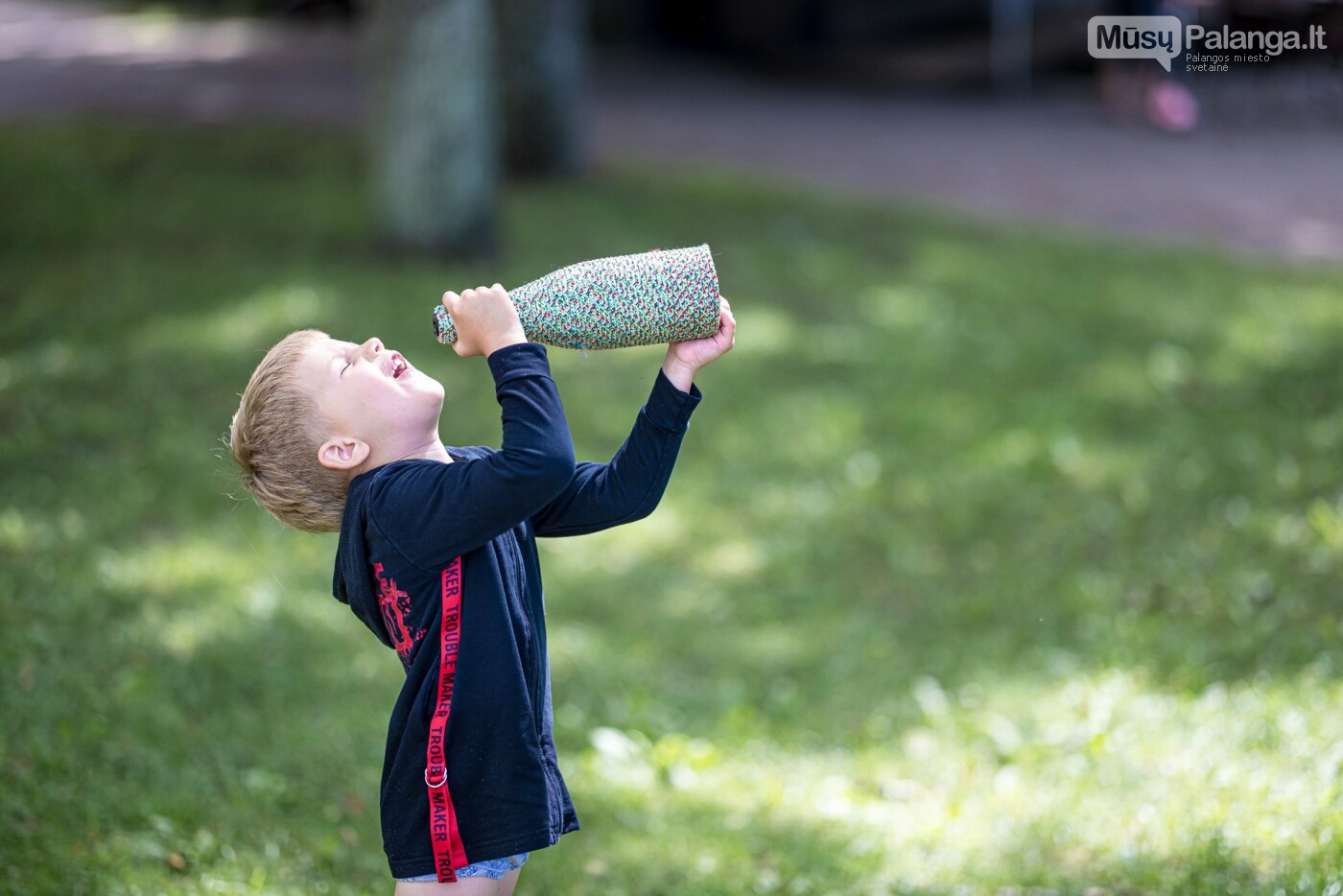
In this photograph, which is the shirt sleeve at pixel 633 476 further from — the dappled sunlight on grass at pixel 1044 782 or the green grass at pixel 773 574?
the dappled sunlight on grass at pixel 1044 782

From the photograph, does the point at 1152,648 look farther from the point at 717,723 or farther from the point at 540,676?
the point at 540,676

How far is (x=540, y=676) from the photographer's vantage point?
236 centimetres

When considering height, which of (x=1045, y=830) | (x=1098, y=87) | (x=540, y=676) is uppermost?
(x=540, y=676)

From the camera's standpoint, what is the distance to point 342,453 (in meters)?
2.21

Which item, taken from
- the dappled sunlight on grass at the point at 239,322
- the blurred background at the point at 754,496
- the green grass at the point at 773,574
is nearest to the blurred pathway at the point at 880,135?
the blurred background at the point at 754,496

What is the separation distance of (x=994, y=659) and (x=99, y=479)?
→ 3.65 metres

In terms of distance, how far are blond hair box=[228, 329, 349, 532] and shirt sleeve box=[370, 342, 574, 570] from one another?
0.16m

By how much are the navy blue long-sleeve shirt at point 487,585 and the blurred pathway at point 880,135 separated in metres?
7.92

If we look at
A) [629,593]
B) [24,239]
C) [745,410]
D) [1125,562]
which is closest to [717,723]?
[629,593]

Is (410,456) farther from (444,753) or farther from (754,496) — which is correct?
(754,496)

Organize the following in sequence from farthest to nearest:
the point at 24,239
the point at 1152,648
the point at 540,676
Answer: the point at 24,239, the point at 1152,648, the point at 540,676

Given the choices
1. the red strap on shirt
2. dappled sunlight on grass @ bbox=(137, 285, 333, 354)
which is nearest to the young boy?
the red strap on shirt

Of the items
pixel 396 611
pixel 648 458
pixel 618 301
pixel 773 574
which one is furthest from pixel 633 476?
pixel 773 574

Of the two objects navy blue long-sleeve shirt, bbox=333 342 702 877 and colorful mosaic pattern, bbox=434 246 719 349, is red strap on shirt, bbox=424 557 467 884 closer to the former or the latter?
navy blue long-sleeve shirt, bbox=333 342 702 877
